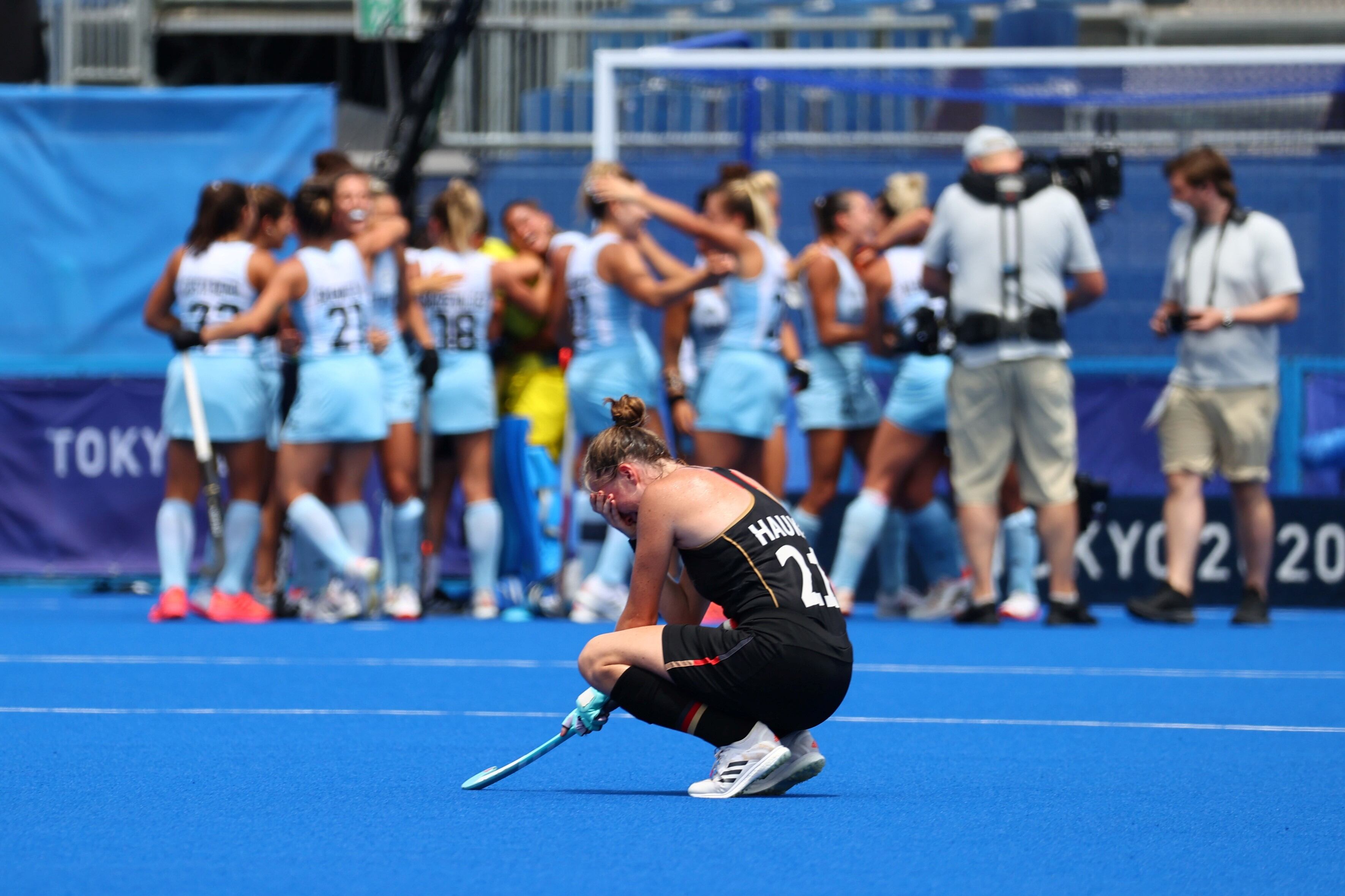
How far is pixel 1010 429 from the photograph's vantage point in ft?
29.3

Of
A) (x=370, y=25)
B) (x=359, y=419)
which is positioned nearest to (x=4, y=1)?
(x=370, y=25)

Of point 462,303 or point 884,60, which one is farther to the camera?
point 884,60

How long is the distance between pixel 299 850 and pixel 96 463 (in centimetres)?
846

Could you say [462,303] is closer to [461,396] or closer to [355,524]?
[461,396]

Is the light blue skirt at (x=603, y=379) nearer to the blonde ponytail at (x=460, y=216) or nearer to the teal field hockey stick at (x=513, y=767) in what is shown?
the blonde ponytail at (x=460, y=216)

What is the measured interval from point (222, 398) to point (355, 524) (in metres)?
0.87

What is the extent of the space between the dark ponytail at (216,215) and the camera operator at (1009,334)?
10.8ft

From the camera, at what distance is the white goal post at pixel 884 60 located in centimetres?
1102

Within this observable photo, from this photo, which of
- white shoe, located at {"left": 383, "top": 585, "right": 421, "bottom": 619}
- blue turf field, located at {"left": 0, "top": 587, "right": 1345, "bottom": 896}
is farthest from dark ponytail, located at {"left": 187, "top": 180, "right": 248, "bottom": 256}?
blue turf field, located at {"left": 0, "top": 587, "right": 1345, "bottom": 896}

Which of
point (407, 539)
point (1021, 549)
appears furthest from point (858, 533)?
point (407, 539)

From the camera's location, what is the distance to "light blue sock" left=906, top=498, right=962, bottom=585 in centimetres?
971

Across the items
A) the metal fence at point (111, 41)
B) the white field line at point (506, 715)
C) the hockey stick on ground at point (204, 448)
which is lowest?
the white field line at point (506, 715)

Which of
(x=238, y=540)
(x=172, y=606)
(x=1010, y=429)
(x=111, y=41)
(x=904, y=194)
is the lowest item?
(x=172, y=606)

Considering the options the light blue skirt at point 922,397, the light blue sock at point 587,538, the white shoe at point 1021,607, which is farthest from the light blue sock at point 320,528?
the white shoe at point 1021,607
